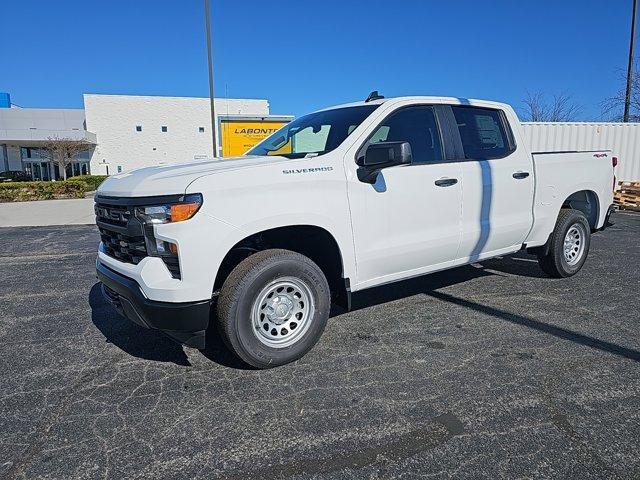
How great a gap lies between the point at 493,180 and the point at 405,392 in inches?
95.6

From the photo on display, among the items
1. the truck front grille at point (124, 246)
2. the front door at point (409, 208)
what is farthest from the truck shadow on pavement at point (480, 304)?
the truck front grille at point (124, 246)

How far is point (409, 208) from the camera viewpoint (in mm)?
3783

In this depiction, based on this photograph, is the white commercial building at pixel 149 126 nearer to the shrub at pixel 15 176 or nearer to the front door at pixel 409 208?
the shrub at pixel 15 176

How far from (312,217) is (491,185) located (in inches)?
82.4

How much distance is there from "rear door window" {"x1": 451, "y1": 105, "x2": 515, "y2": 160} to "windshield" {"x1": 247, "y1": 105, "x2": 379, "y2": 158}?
3.47 feet

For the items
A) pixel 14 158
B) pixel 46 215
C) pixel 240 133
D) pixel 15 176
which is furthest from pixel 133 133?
pixel 46 215

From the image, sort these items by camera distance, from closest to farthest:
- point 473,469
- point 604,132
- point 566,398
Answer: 1. point 473,469
2. point 566,398
3. point 604,132

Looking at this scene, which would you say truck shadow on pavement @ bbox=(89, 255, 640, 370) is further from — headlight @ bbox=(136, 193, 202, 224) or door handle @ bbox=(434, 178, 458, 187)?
door handle @ bbox=(434, 178, 458, 187)

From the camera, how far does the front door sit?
141 inches

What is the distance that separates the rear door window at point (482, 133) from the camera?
4.36 m

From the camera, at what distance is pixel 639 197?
501 inches

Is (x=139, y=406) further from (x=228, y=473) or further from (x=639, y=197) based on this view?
(x=639, y=197)

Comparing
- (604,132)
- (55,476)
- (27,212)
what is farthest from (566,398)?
(27,212)

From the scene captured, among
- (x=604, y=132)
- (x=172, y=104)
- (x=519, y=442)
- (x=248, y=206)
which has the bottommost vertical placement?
(x=519, y=442)
